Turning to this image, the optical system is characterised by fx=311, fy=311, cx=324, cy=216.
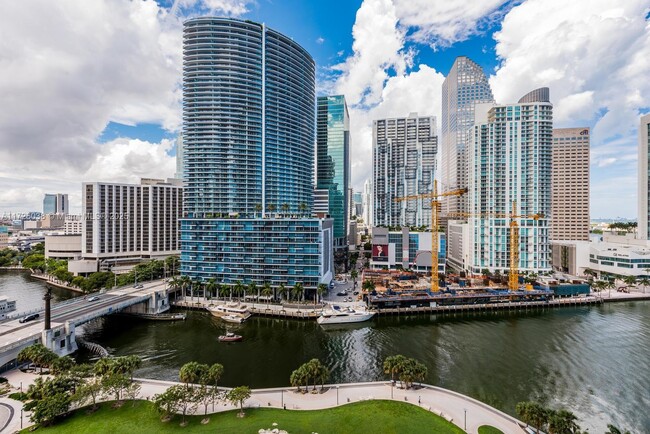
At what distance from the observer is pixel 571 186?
635ft

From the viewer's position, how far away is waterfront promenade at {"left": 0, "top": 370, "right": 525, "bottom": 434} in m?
39.1

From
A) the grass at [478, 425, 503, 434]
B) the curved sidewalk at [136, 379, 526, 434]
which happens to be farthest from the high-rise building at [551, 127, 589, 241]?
the grass at [478, 425, 503, 434]

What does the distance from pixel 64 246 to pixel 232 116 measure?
4369 inches

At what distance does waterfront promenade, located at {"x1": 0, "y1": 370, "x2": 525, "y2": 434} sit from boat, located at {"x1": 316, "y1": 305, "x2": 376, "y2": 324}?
1380 inches

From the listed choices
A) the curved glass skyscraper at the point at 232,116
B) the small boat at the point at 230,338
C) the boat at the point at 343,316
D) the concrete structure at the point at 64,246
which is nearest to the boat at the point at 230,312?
the small boat at the point at 230,338

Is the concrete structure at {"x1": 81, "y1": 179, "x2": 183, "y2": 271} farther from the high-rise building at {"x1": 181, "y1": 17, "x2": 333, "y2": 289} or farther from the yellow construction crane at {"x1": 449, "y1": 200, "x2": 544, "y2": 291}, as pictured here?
the yellow construction crane at {"x1": 449, "y1": 200, "x2": 544, "y2": 291}

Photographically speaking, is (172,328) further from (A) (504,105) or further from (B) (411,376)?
(A) (504,105)

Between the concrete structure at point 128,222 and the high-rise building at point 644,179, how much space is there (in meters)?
221

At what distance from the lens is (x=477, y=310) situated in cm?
9894

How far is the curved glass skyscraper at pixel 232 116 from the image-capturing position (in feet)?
401

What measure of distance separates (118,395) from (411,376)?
41.2m

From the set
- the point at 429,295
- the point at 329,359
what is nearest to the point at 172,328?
the point at 329,359

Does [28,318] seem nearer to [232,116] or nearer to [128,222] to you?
[232,116]

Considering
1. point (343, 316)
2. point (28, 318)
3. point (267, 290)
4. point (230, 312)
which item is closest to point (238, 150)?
point (267, 290)
